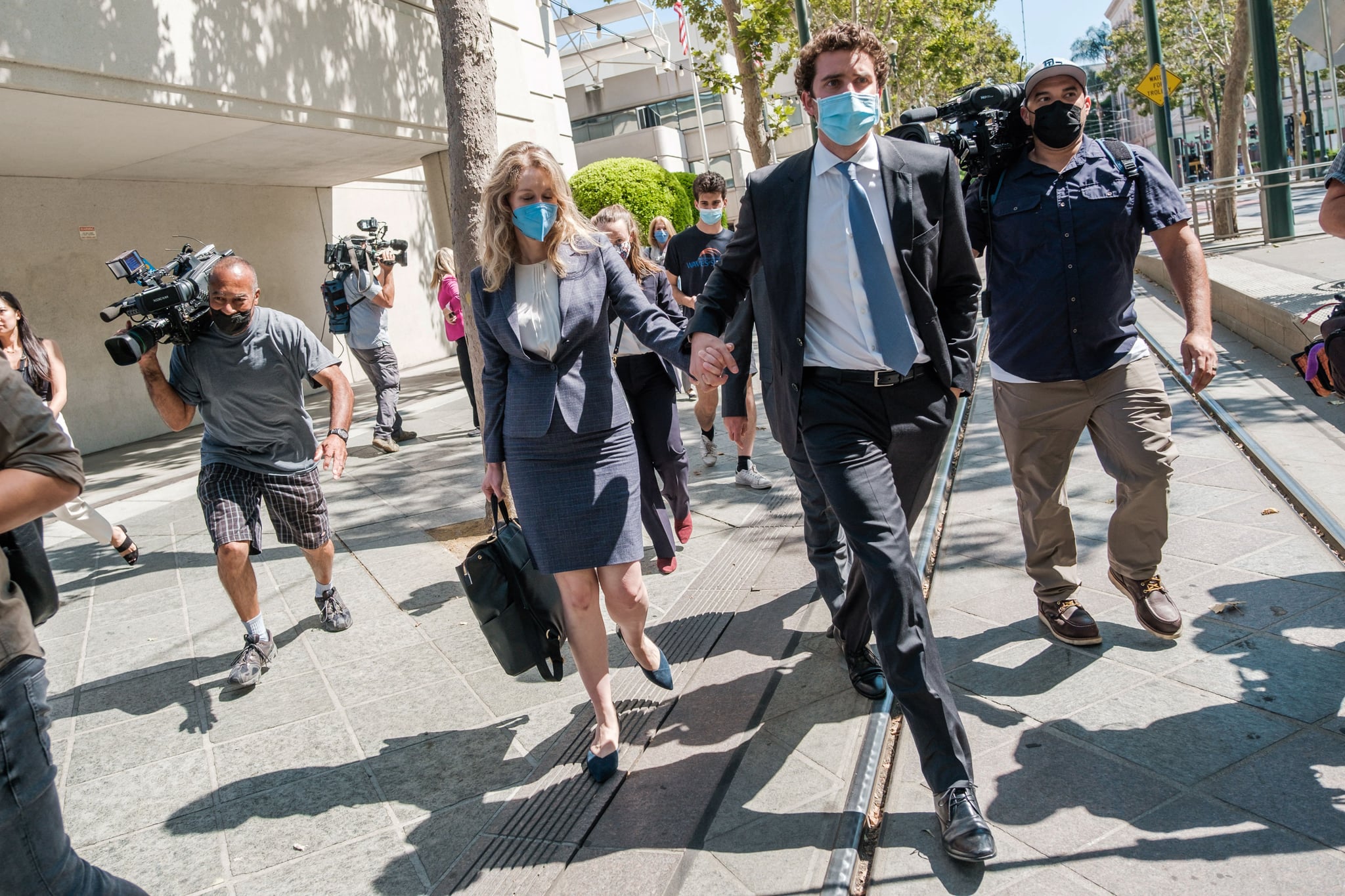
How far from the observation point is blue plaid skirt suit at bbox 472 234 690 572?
334 cm

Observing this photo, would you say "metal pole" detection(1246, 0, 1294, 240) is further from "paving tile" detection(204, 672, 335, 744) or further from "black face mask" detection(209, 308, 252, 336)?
"paving tile" detection(204, 672, 335, 744)

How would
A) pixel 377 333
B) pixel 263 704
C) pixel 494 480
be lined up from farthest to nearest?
pixel 377 333
pixel 263 704
pixel 494 480

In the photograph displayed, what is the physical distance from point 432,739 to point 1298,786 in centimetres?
278

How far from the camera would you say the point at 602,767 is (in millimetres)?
3287

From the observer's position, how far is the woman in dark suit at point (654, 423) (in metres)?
5.16

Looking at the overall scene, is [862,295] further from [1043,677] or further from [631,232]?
[631,232]

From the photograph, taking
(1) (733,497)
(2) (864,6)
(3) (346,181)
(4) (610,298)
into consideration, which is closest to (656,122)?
(2) (864,6)

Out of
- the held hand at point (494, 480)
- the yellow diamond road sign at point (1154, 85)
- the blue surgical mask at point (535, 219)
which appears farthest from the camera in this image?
the yellow diamond road sign at point (1154, 85)

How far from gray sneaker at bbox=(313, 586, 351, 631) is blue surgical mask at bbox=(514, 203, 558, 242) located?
8.15 feet

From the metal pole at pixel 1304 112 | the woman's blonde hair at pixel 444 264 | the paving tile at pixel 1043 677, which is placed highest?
the metal pole at pixel 1304 112

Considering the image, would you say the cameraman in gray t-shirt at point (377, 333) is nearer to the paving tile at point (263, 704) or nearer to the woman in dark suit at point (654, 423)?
the woman in dark suit at point (654, 423)

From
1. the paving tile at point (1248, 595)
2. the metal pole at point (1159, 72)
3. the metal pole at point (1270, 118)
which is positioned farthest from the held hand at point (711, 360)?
the metal pole at point (1159, 72)

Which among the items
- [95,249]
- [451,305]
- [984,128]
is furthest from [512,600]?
[95,249]

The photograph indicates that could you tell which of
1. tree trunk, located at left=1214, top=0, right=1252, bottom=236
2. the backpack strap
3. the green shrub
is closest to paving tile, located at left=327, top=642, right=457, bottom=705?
the backpack strap
